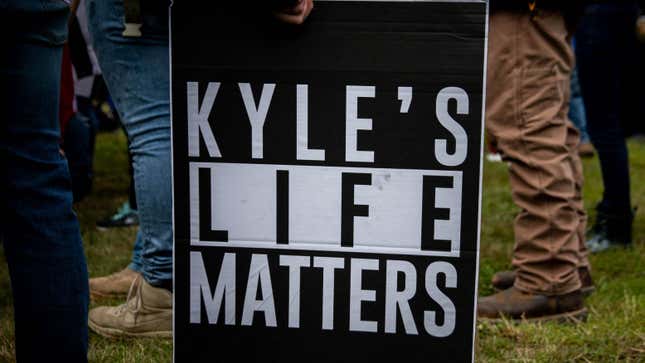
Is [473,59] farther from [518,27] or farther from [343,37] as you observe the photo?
[518,27]

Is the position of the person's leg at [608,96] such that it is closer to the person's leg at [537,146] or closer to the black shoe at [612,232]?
the black shoe at [612,232]

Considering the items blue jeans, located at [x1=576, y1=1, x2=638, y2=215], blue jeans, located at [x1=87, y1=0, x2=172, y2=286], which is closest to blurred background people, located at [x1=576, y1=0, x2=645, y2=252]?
blue jeans, located at [x1=576, y1=1, x2=638, y2=215]

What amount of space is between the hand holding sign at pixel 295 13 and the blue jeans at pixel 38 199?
0.41 metres

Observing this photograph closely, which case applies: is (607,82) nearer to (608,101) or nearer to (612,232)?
(608,101)

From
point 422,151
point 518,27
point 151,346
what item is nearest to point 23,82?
point 422,151

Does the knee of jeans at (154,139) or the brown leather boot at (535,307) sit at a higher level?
the knee of jeans at (154,139)

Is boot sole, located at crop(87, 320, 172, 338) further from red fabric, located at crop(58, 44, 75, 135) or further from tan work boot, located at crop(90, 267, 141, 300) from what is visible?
red fabric, located at crop(58, 44, 75, 135)

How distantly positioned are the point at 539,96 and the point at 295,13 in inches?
42.3

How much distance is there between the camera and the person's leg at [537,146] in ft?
8.30

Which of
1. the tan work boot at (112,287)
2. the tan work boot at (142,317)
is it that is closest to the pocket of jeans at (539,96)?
the tan work boot at (142,317)

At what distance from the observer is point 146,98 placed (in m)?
2.36

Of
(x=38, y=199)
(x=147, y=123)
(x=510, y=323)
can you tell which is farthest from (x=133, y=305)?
(x=510, y=323)

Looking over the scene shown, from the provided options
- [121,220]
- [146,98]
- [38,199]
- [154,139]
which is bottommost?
[121,220]

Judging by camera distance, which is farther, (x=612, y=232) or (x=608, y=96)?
(x=612, y=232)
